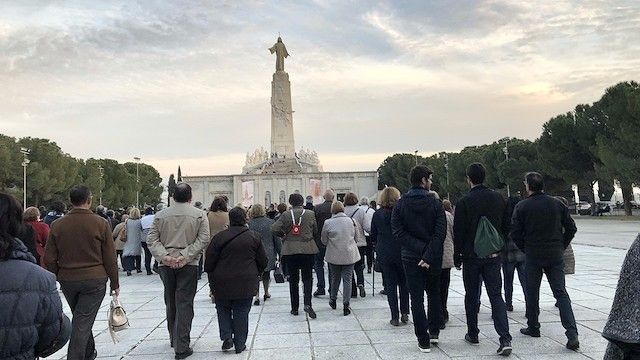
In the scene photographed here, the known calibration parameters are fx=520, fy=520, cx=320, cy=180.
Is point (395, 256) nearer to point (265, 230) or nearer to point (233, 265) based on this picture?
point (233, 265)

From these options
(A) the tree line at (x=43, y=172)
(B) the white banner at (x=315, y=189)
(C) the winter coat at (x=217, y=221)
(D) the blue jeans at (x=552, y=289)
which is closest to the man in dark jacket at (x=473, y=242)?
(D) the blue jeans at (x=552, y=289)

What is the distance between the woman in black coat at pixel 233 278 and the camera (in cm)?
597

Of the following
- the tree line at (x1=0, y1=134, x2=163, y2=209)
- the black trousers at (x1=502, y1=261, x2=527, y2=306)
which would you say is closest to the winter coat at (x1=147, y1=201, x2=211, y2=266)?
the black trousers at (x1=502, y1=261, x2=527, y2=306)

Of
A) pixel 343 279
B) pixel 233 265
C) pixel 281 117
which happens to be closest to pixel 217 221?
pixel 343 279

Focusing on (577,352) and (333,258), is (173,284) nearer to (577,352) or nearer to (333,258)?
(333,258)

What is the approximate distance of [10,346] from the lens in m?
2.64

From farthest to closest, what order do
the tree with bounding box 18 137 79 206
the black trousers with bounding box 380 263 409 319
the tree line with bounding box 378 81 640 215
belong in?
1. the tree with bounding box 18 137 79 206
2. the tree line with bounding box 378 81 640 215
3. the black trousers with bounding box 380 263 409 319

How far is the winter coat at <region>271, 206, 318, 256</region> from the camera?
25.7 ft

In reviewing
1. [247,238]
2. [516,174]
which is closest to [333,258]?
[247,238]

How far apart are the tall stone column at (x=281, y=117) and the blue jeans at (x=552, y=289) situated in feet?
209

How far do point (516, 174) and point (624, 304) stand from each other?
170 ft

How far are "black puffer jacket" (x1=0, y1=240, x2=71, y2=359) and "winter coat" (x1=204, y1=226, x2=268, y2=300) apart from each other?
10.2 feet

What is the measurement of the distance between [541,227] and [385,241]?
2181mm

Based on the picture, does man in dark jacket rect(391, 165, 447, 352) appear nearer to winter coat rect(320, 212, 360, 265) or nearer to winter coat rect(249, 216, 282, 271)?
winter coat rect(320, 212, 360, 265)
